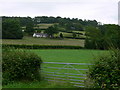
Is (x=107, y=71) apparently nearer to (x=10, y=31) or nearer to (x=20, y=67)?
(x=20, y=67)

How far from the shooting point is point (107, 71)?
18.9 ft

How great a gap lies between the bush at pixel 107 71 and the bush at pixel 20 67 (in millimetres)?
A: 3361

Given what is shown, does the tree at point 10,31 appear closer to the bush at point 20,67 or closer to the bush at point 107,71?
the bush at point 20,67

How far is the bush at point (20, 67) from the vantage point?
8.48 meters

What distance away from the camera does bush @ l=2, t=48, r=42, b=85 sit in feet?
27.8

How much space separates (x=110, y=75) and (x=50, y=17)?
331 feet

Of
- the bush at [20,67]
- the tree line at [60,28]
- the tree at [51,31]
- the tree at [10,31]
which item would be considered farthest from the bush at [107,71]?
the tree at [51,31]

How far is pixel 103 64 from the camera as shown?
234 inches

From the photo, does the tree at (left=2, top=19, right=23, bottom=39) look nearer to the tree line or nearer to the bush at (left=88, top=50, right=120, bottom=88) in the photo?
the tree line

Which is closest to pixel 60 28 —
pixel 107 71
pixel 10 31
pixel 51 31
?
pixel 51 31

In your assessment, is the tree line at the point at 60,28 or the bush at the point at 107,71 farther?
the tree line at the point at 60,28

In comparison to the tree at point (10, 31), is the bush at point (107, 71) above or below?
below

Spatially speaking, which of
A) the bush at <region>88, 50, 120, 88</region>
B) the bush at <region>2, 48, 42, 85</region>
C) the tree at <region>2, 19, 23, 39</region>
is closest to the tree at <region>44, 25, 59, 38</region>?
the tree at <region>2, 19, 23, 39</region>

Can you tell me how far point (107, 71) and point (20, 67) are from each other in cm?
453
